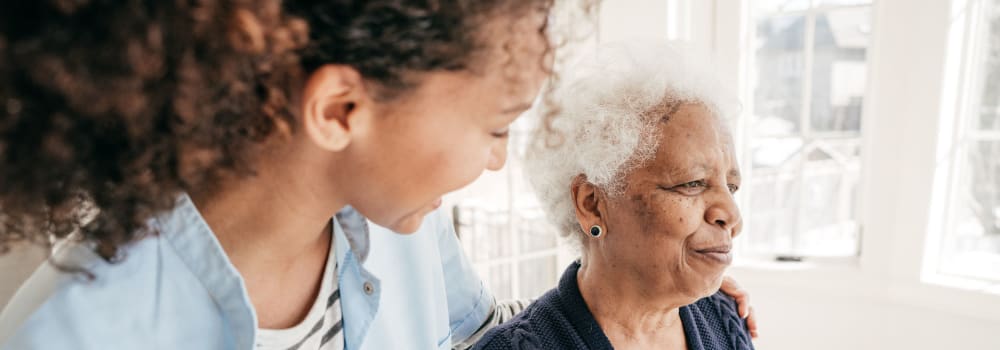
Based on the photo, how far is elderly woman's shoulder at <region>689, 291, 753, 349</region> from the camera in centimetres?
140

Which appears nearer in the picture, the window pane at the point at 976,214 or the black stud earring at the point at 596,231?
the black stud earring at the point at 596,231

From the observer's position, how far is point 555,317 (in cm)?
127

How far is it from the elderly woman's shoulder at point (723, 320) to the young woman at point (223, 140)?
2.82 feet

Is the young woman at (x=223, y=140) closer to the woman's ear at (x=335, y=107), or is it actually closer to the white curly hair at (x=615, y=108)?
the woman's ear at (x=335, y=107)

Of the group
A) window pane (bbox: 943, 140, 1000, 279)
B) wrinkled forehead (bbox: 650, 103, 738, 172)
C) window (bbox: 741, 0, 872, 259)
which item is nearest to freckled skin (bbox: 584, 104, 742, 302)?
wrinkled forehead (bbox: 650, 103, 738, 172)

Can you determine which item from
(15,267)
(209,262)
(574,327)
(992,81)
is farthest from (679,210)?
(992,81)

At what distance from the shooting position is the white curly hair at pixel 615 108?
1.23 m

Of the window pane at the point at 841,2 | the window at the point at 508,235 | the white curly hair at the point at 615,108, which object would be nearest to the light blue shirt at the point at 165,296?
the white curly hair at the point at 615,108

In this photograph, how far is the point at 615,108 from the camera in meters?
1.25

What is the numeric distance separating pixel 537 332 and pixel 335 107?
2.51ft

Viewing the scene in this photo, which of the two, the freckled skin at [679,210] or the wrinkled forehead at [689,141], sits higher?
the wrinkled forehead at [689,141]

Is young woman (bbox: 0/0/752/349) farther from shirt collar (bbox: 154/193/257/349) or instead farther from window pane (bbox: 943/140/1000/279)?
window pane (bbox: 943/140/1000/279)

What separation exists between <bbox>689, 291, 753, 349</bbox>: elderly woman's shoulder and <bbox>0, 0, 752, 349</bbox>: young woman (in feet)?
2.82

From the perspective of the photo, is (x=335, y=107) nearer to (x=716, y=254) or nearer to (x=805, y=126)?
(x=716, y=254)
